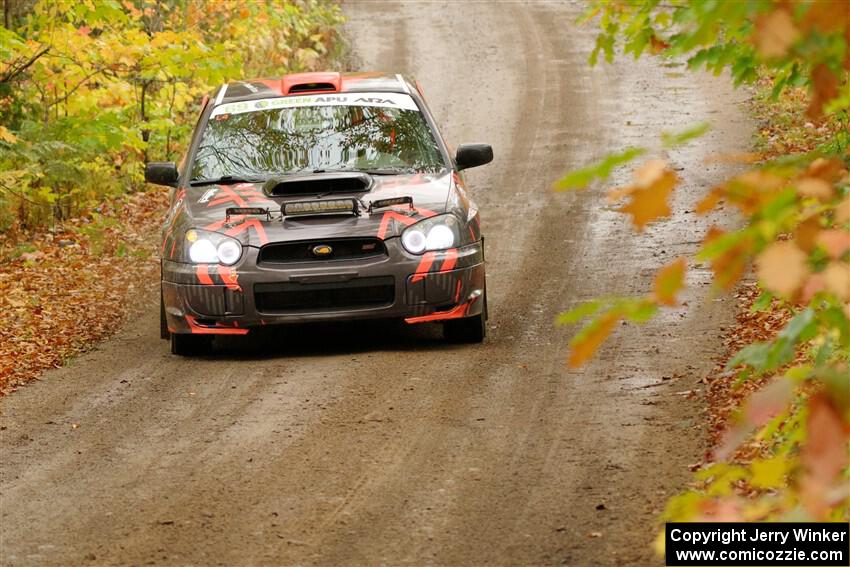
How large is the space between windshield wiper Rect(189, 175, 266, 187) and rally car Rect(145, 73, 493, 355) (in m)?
0.02

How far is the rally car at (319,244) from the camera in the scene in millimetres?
8461

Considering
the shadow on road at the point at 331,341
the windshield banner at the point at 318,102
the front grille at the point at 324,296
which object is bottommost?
the shadow on road at the point at 331,341

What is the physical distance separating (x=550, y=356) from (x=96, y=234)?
24.5 feet

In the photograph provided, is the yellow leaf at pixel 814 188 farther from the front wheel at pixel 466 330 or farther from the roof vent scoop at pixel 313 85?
the roof vent scoop at pixel 313 85

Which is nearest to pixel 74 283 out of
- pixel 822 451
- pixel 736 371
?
pixel 736 371

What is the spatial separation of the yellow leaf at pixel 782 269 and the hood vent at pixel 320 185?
6.70 m

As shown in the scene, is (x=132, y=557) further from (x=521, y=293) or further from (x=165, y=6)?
(x=165, y=6)

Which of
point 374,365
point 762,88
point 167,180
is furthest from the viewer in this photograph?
point 762,88

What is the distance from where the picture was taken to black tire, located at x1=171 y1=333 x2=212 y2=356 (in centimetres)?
896

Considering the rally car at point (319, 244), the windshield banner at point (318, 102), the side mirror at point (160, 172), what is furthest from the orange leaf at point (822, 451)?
the windshield banner at point (318, 102)

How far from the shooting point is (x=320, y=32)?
25359 millimetres

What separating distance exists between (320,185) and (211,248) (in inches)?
36.7


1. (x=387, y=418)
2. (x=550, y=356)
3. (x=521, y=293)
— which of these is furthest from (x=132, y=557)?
(x=521, y=293)

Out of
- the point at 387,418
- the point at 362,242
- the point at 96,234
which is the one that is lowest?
the point at 96,234
